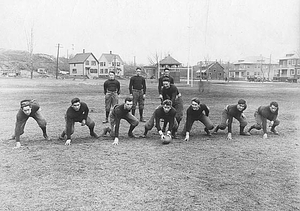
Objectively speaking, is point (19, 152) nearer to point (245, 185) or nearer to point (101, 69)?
point (245, 185)

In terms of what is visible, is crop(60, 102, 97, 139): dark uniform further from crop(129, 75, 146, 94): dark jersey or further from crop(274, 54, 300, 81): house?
crop(274, 54, 300, 81): house

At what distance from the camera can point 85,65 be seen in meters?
65.9

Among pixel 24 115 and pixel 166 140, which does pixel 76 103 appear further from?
pixel 166 140

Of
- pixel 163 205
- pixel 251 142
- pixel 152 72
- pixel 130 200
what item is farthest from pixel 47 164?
pixel 152 72

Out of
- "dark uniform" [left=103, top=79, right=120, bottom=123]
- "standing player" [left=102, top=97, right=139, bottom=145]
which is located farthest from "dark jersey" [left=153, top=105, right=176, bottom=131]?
"dark uniform" [left=103, top=79, right=120, bottom=123]

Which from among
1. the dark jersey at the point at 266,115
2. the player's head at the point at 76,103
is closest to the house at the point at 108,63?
the dark jersey at the point at 266,115

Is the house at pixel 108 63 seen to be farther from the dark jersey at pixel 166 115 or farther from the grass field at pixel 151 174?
the grass field at pixel 151 174

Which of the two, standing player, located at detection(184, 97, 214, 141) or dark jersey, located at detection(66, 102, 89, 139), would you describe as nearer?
dark jersey, located at detection(66, 102, 89, 139)

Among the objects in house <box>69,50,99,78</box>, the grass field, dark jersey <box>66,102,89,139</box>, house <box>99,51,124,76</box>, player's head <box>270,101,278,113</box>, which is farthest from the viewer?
house <box>99,51,124,76</box>

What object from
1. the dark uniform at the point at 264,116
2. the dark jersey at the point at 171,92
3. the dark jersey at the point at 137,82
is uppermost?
the dark jersey at the point at 137,82

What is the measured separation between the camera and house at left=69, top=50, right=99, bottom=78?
6594 centimetres

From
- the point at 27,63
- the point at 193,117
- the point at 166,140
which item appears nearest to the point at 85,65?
the point at 27,63

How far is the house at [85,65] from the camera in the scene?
65.9 m

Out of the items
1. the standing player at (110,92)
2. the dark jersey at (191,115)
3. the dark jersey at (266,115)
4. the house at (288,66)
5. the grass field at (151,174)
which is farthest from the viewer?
the house at (288,66)
